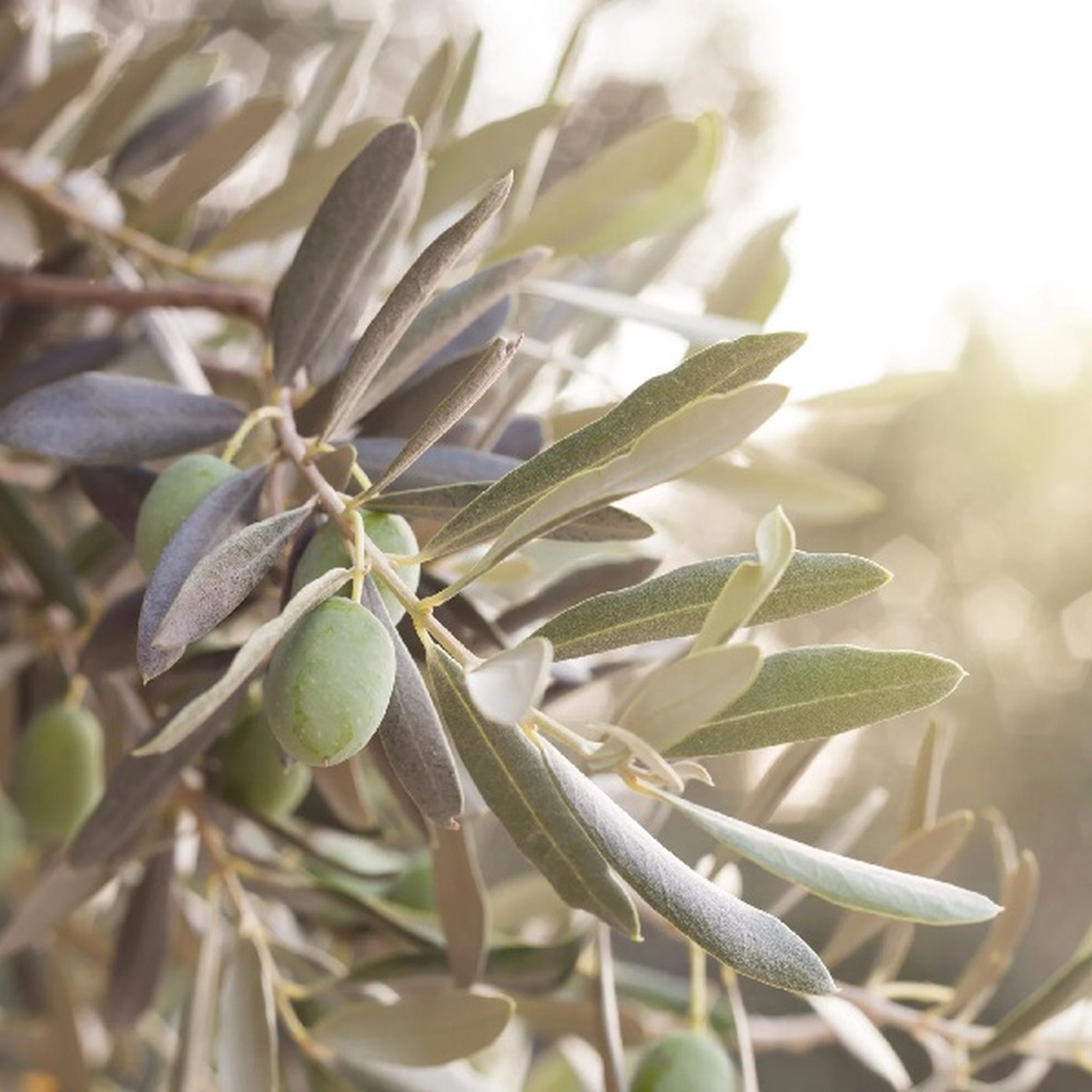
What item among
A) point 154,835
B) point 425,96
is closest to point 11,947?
point 154,835

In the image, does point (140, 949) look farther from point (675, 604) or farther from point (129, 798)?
point (675, 604)

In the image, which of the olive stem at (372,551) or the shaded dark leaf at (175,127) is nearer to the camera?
the olive stem at (372,551)

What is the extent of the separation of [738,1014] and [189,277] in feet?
1.72

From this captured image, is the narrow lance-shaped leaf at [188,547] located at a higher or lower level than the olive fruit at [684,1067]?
higher

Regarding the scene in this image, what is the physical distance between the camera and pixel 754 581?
0.36 metres

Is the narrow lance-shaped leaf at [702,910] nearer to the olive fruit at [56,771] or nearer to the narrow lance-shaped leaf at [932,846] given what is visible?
the narrow lance-shaped leaf at [932,846]

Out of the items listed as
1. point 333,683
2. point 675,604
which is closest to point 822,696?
point 675,604

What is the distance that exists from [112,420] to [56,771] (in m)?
0.31

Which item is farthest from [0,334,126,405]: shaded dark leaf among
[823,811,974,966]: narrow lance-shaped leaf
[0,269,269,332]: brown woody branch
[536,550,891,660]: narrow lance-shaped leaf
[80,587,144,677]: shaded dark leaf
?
[823,811,974,966]: narrow lance-shaped leaf

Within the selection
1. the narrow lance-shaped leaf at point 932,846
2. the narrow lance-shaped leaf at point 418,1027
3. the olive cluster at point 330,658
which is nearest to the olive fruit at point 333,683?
the olive cluster at point 330,658

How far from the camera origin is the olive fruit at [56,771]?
75 cm

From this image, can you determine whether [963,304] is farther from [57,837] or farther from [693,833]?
[57,837]

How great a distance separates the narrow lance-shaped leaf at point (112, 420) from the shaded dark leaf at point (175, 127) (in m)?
0.31

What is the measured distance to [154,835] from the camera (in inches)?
30.5
